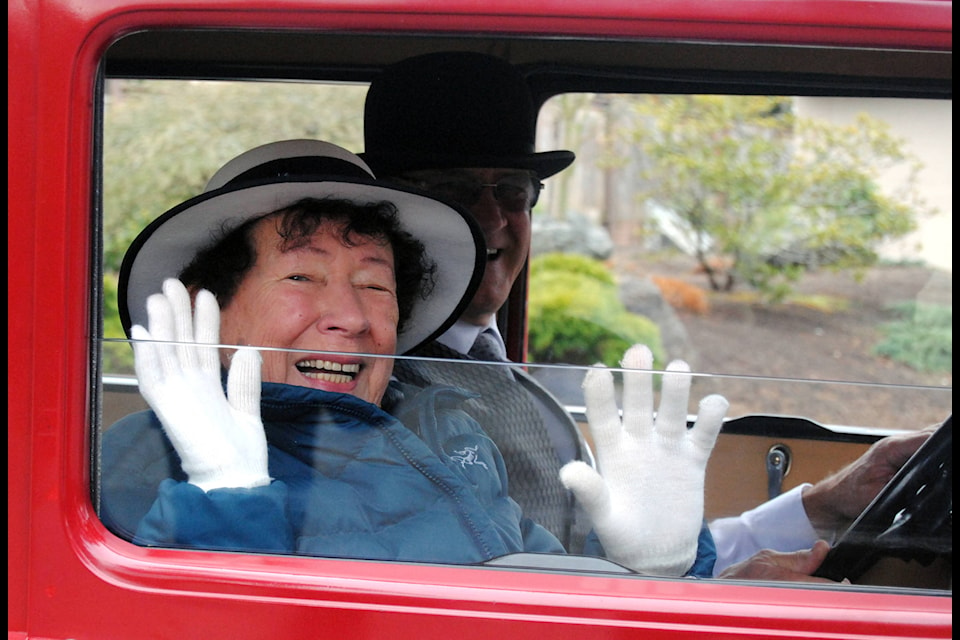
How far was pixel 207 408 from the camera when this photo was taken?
132cm

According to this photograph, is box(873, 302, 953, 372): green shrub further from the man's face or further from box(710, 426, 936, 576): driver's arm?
box(710, 426, 936, 576): driver's arm

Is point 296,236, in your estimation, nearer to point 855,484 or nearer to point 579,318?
point 855,484

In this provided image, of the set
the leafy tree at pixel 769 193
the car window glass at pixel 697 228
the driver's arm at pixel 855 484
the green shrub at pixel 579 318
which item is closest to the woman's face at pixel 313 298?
the driver's arm at pixel 855 484

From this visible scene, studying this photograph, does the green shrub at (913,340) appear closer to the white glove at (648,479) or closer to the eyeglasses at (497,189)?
the eyeglasses at (497,189)

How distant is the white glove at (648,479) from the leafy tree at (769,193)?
22.1ft

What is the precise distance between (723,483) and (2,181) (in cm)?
109

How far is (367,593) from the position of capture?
1245mm

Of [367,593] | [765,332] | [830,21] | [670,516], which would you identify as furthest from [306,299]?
[765,332]

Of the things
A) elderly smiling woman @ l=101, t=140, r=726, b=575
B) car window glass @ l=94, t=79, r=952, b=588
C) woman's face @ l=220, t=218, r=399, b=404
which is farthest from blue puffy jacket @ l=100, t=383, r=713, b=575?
car window glass @ l=94, t=79, r=952, b=588

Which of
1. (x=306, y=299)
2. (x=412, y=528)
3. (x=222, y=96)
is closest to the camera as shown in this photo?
(x=412, y=528)

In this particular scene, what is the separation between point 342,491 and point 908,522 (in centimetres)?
83

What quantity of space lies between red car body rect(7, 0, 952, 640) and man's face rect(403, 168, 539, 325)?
1.08m

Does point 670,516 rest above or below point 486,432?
below

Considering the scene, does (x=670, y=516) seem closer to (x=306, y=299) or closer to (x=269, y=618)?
(x=269, y=618)
